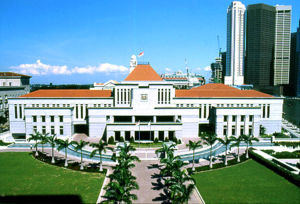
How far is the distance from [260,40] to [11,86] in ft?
615

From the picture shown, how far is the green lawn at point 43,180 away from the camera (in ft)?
A: 91.6

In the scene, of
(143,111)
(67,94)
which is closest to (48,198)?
(143,111)

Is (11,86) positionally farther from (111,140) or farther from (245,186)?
(245,186)

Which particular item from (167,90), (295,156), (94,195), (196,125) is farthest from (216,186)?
(167,90)

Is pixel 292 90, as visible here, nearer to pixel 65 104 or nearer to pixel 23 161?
pixel 65 104

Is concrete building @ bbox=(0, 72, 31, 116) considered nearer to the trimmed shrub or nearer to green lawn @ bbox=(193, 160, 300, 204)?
the trimmed shrub

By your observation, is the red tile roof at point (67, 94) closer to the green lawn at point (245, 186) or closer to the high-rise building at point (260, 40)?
the green lawn at point (245, 186)

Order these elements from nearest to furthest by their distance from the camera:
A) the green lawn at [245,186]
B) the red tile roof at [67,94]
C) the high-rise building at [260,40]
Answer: the green lawn at [245,186]
the red tile roof at [67,94]
the high-rise building at [260,40]

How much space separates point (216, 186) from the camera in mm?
29891

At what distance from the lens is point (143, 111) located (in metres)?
56.0

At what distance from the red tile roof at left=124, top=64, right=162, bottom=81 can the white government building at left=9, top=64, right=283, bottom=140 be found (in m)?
0.27

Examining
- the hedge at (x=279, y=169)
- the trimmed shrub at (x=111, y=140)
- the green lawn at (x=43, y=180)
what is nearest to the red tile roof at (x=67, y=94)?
the trimmed shrub at (x=111, y=140)

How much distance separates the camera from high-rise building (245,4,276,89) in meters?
190

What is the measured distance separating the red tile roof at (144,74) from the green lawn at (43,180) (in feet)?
104
